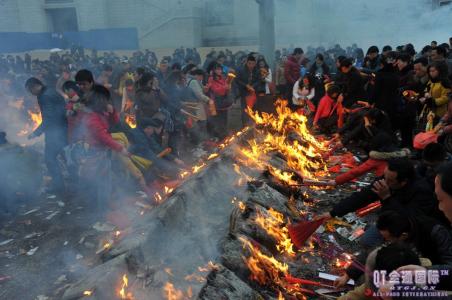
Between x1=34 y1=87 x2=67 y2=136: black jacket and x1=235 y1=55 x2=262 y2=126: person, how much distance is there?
201 inches

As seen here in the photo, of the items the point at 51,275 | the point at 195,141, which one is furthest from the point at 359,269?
Result: the point at 195,141

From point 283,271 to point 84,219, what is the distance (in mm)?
3397

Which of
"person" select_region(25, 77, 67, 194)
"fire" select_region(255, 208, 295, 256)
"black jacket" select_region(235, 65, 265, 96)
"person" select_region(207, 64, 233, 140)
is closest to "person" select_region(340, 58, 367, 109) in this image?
"black jacket" select_region(235, 65, 265, 96)

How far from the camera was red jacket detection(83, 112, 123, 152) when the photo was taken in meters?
5.54

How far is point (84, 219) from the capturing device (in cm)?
605

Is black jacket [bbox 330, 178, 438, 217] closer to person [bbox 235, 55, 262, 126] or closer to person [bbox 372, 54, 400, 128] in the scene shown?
person [bbox 372, 54, 400, 128]

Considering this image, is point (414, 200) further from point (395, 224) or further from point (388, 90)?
point (388, 90)

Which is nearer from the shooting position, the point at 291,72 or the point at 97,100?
the point at 97,100

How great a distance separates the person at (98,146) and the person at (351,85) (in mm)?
6076

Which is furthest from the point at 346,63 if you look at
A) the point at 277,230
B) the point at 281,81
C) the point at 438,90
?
the point at 277,230

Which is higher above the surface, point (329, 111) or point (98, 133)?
point (98, 133)

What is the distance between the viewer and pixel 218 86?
993 centimetres

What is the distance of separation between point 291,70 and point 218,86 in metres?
3.00

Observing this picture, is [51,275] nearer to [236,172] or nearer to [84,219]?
[84,219]
